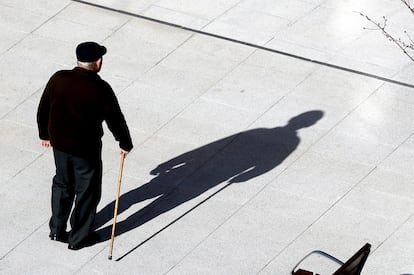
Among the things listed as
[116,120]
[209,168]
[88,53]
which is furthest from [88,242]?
[88,53]

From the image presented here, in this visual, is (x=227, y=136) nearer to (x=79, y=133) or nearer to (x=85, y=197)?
(x=85, y=197)

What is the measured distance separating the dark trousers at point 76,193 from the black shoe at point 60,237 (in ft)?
0.13

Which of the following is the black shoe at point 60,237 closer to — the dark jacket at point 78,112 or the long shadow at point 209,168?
the long shadow at point 209,168

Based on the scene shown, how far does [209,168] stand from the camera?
1223 centimetres

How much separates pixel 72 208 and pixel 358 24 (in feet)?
15.6

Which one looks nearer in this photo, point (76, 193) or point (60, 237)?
point (76, 193)

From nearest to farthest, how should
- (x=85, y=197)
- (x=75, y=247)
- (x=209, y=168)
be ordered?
(x=85, y=197) < (x=75, y=247) < (x=209, y=168)

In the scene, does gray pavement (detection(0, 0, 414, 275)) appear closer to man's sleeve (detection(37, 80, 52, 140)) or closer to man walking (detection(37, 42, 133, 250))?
man walking (detection(37, 42, 133, 250))

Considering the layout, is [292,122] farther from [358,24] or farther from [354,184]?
[358,24]

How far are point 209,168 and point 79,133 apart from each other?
196 cm

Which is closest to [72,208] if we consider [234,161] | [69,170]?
[69,170]

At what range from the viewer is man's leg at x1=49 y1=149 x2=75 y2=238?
1088 cm

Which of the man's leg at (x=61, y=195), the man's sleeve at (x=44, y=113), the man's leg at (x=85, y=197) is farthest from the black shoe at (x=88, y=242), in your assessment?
the man's sleeve at (x=44, y=113)

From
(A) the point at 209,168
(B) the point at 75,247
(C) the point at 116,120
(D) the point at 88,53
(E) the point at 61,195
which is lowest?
(B) the point at 75,247
